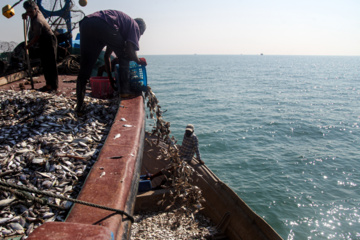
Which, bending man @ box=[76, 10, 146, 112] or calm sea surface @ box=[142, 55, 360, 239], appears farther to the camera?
calm sea surface @ box=[142, 55, 360, 239]

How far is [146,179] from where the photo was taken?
740cm

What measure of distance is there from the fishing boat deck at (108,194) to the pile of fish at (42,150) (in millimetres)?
218

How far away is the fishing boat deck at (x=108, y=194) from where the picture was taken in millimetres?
2098

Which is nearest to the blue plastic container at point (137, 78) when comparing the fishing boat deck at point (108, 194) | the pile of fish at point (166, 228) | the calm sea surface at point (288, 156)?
the fishing boat deck at point (108, 194)

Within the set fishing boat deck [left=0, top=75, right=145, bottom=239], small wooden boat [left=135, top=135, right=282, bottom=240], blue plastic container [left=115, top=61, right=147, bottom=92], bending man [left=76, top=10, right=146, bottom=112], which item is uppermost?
bending man [left=76, top=10, right=146, bottom=112]

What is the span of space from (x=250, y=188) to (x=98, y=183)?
1045 centimetres

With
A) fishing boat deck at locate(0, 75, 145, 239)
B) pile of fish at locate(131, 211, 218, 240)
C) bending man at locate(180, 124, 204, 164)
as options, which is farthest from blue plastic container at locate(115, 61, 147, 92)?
pile of fish at locate(131, 211, 218, 240)

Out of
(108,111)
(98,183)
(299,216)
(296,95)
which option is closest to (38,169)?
(98,183)

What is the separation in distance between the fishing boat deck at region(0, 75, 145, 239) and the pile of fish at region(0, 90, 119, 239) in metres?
0.22

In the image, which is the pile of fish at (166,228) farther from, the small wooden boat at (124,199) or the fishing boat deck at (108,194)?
the fishing boat deck at (108,194)

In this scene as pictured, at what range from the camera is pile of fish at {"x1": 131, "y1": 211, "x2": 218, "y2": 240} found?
19.1 ft

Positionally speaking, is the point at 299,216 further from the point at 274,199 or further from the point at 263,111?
the point at 263,111

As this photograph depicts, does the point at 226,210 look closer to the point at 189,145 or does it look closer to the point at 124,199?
the point at 189,145

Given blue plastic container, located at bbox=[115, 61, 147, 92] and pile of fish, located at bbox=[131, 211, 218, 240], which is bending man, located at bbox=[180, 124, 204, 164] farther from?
blue plastic container, located at bbox=[115, 61, 147, 92]
